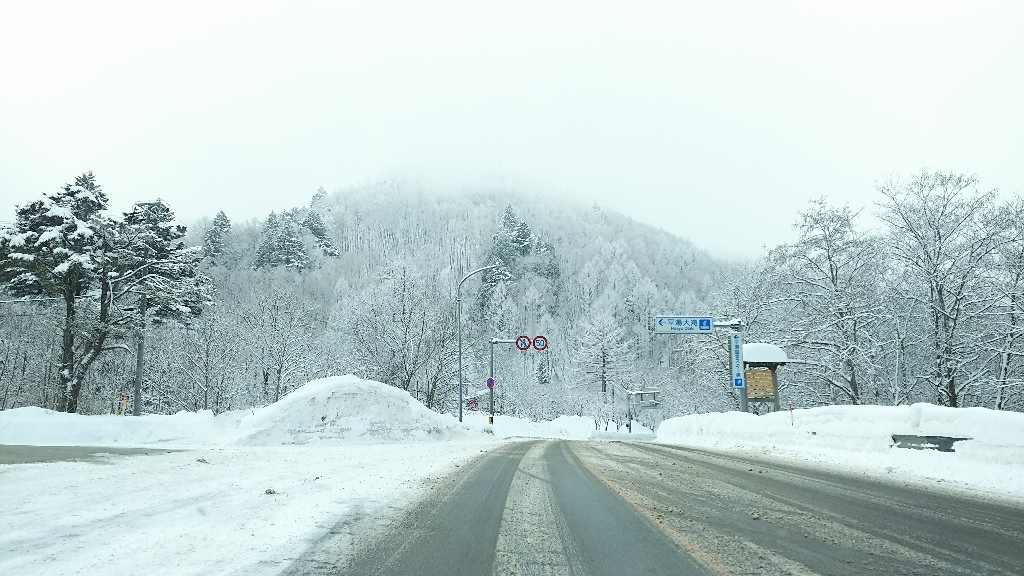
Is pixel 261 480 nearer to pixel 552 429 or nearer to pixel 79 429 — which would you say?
pixel 79 429

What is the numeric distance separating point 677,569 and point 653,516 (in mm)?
1916

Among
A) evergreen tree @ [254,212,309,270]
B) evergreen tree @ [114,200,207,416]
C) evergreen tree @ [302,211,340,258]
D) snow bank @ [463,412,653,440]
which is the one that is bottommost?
snow bank @ [463,412,653,440]

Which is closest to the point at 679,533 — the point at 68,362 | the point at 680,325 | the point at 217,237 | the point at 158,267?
the point at 680,325

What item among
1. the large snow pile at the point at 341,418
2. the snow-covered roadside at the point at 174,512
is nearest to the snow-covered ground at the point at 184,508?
the snow-covered roadside at the point at 174,512

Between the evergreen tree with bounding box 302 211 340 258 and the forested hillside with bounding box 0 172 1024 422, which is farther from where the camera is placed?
the evergreen tree with bounding box 302 211 340 258

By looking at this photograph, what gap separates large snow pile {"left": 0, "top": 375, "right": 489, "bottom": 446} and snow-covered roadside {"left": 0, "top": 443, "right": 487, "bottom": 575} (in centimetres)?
1069

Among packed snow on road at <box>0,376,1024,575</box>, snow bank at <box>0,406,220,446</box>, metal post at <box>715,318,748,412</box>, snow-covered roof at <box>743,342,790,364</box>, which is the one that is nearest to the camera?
packed snow on road at <box>0,376,1024,575</box>

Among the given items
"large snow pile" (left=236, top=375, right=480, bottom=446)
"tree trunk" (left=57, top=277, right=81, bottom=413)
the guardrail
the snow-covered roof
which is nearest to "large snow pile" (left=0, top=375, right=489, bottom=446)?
"large snow pile" (left=236, top=375, right=480, bottom=446)

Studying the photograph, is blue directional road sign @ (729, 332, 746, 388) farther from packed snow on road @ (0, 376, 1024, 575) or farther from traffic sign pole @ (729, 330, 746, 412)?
packed snow on road @ (0, 376, 1024, 575)

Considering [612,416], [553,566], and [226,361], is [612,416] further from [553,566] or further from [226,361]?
[553,566]

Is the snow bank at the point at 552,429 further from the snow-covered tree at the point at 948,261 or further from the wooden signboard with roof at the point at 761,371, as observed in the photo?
the snow-covered tree at the point at 948,261

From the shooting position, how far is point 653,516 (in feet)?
19.0

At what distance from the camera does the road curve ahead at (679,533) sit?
4.01 m

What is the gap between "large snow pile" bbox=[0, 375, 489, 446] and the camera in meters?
20.0
